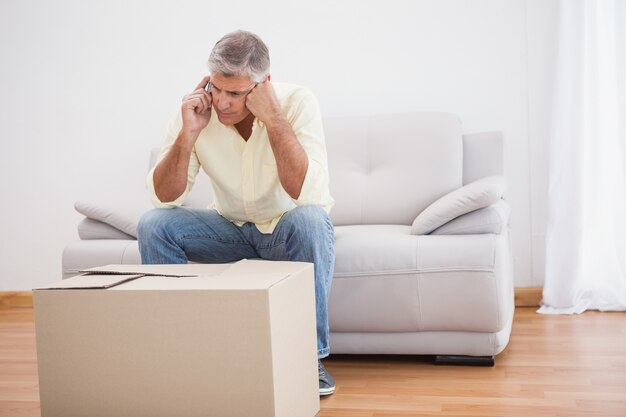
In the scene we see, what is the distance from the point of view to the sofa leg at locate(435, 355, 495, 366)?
2.14 m

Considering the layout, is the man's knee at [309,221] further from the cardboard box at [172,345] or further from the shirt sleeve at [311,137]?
the cardboard box at [172,345]

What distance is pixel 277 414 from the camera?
1.41m

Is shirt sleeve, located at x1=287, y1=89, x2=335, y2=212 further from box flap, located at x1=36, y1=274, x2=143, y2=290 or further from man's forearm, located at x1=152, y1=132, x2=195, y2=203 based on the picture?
box flap, located at x1=36, y1=274, x2=143, y2=290

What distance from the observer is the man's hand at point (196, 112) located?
1.99 meters

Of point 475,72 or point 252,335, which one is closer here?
point 252,335

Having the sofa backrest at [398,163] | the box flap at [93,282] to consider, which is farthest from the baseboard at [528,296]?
the box flap at [93,282]

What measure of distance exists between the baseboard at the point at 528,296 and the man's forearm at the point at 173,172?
1.59 metres

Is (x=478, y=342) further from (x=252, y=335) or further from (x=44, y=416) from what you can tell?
(x=44, y=416)

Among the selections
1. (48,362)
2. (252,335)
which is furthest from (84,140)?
(252,335)

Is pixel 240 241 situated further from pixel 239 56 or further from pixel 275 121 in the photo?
pixel 239 56

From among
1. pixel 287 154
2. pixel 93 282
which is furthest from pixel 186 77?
pixel 93 282

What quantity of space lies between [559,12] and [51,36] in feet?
7.58

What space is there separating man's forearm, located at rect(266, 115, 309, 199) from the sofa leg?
68cm

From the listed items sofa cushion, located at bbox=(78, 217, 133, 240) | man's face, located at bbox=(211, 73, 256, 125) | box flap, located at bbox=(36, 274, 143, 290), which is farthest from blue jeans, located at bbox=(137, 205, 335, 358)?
sofa cushion, located at bbox=(78, 217, 133, 240)
